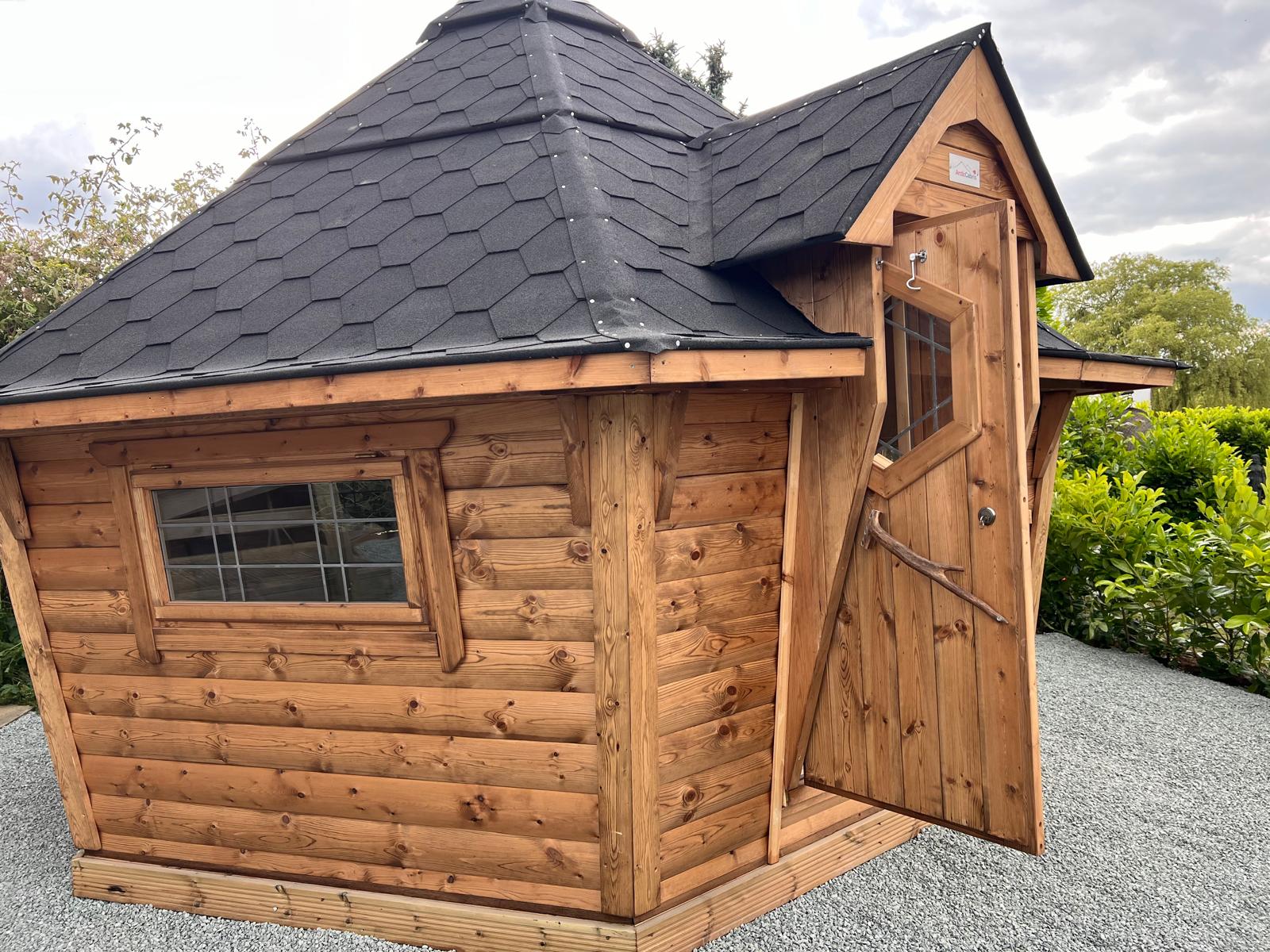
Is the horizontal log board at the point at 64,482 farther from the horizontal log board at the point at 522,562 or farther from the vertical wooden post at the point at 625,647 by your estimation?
the vertical wooden post at the point at 625,647

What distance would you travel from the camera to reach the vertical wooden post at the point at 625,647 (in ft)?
9.77

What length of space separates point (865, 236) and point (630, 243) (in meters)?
0.98

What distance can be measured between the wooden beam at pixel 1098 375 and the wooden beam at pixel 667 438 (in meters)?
2.67

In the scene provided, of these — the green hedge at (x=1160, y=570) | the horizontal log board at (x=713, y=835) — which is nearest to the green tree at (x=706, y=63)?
the green hedge at (x=1160, y=570)

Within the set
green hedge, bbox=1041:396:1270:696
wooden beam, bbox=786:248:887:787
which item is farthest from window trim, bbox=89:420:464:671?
green hedge, bbox=1041:396:1270:696

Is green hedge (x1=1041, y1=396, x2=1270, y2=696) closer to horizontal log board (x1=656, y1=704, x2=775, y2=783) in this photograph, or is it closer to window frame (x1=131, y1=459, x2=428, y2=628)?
horizontal log board (x1=656, y1=704, x2=775, y2=783)

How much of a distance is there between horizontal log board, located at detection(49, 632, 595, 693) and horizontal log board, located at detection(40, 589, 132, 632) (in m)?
0.05

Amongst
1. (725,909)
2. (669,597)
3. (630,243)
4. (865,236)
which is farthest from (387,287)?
(725,909)

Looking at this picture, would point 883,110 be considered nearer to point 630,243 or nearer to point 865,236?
point 865,236

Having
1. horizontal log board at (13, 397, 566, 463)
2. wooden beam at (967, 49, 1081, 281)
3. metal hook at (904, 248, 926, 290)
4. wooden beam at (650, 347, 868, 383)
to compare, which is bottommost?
horizontal log board at (13, 397, 566, 463)

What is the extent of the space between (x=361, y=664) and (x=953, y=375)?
2.85 metres

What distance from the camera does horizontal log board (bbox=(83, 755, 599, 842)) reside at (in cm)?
339

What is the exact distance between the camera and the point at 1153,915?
3.87m

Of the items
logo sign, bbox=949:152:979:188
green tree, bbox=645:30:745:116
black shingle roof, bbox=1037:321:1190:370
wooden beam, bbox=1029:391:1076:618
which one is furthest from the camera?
green tree, bbox=645:30:745:116
